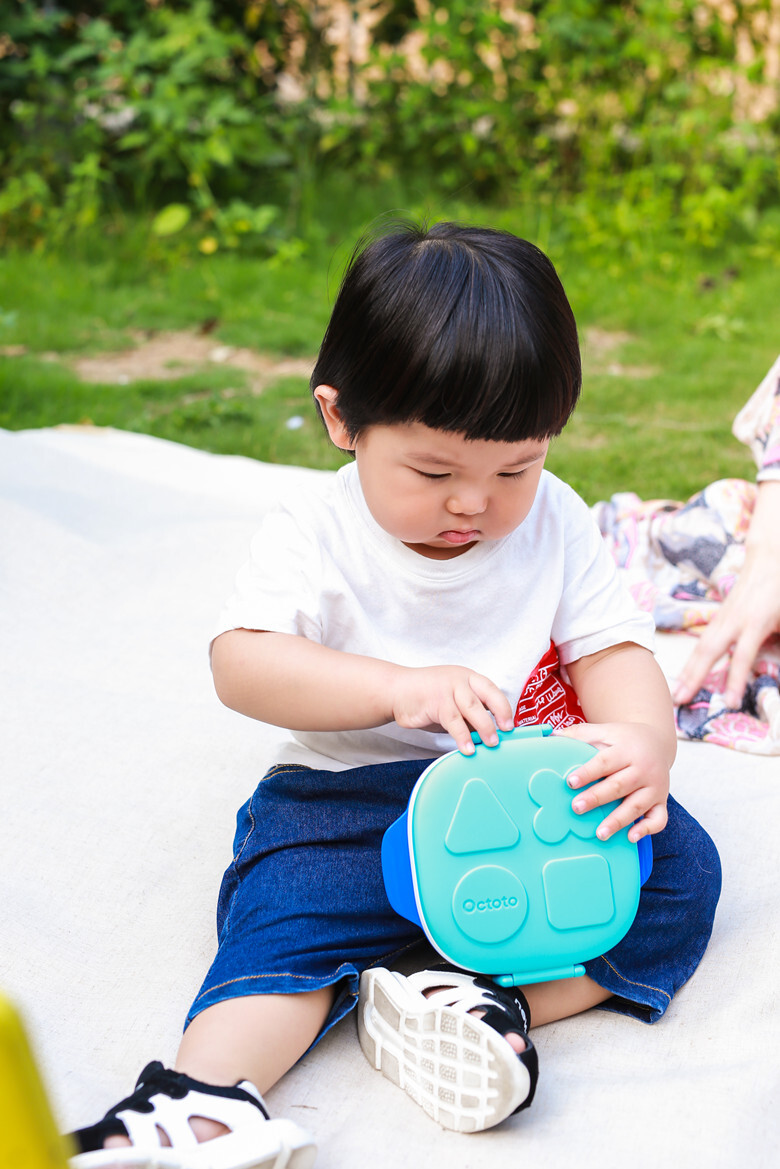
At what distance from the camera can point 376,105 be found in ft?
15.1

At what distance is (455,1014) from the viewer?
3.16 feet

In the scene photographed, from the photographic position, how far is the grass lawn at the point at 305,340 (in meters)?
2.93

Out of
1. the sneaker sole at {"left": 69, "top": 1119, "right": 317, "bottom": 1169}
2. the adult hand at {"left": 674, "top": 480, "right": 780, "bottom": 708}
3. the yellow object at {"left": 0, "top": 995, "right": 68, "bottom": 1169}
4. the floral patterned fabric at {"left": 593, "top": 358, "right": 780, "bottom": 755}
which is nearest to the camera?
the yellow object at {"left": 0, "top": 995, "right": 68, "bottom": 1169}

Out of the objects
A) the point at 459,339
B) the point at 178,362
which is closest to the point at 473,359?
the point at 459,339

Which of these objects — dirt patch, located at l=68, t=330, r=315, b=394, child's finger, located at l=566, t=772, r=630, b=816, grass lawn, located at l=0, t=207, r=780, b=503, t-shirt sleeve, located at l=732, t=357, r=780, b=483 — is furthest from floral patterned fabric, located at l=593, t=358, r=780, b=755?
dirt patch, located at l=68, t=330, r=315, b=394

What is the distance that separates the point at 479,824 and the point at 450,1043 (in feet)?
0.63

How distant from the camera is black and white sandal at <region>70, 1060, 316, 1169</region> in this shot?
32.9 inches

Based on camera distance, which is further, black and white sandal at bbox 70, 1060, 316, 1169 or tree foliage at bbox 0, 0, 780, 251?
tree foliage at bbox 0, 0, 780, 251

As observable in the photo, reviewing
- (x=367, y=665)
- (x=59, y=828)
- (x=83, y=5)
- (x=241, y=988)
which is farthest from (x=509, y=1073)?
(x=83, y=5)

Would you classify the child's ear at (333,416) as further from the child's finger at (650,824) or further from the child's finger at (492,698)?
the child's finger at (650,824)

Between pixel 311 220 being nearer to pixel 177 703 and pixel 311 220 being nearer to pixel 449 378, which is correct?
pixel 177 703

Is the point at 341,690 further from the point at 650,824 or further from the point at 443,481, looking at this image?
the point at 650,824

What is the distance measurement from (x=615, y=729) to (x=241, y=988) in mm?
435

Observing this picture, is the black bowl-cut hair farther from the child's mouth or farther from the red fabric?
the red fabric
